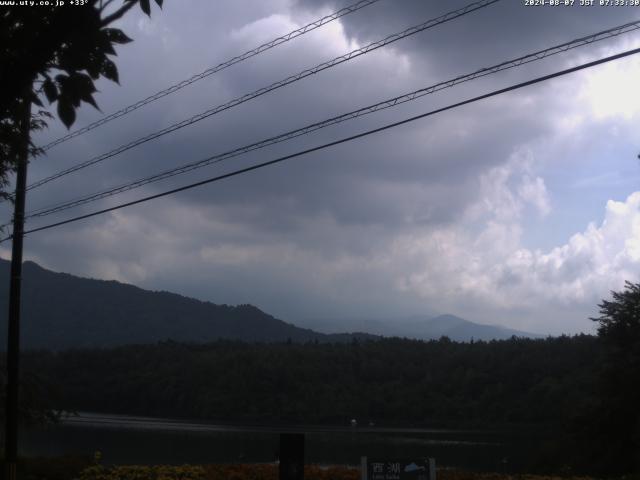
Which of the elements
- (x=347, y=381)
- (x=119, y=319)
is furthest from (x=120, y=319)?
(x=347, y=381)

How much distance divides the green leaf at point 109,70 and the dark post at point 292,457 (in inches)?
364

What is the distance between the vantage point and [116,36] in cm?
491

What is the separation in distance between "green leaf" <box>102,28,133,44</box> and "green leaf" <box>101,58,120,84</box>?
0.14 meters

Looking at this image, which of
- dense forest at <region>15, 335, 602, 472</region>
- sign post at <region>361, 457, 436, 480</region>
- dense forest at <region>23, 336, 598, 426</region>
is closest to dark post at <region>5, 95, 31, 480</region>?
sign post at <region>361, 457, 436, 480</region>

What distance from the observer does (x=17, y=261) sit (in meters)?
17.8

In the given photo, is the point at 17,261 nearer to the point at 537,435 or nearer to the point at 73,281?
the point at 537,435

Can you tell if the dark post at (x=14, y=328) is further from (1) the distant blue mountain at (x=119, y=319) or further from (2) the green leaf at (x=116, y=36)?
(1) the distant blue mountain at (x=119, y=319)

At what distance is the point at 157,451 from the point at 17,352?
11.9 m

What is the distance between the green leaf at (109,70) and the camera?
4.97 metres

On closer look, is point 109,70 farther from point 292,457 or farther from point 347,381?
point 347,381

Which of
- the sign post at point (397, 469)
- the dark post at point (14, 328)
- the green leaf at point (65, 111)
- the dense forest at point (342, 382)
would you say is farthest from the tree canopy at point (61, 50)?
the dense forest at point (342, 382)

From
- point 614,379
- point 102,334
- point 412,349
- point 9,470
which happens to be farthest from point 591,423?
point 102,334

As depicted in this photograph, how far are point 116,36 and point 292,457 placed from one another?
958cm

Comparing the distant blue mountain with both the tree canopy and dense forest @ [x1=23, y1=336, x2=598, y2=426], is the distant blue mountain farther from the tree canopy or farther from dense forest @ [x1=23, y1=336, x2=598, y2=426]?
the tree canopy
